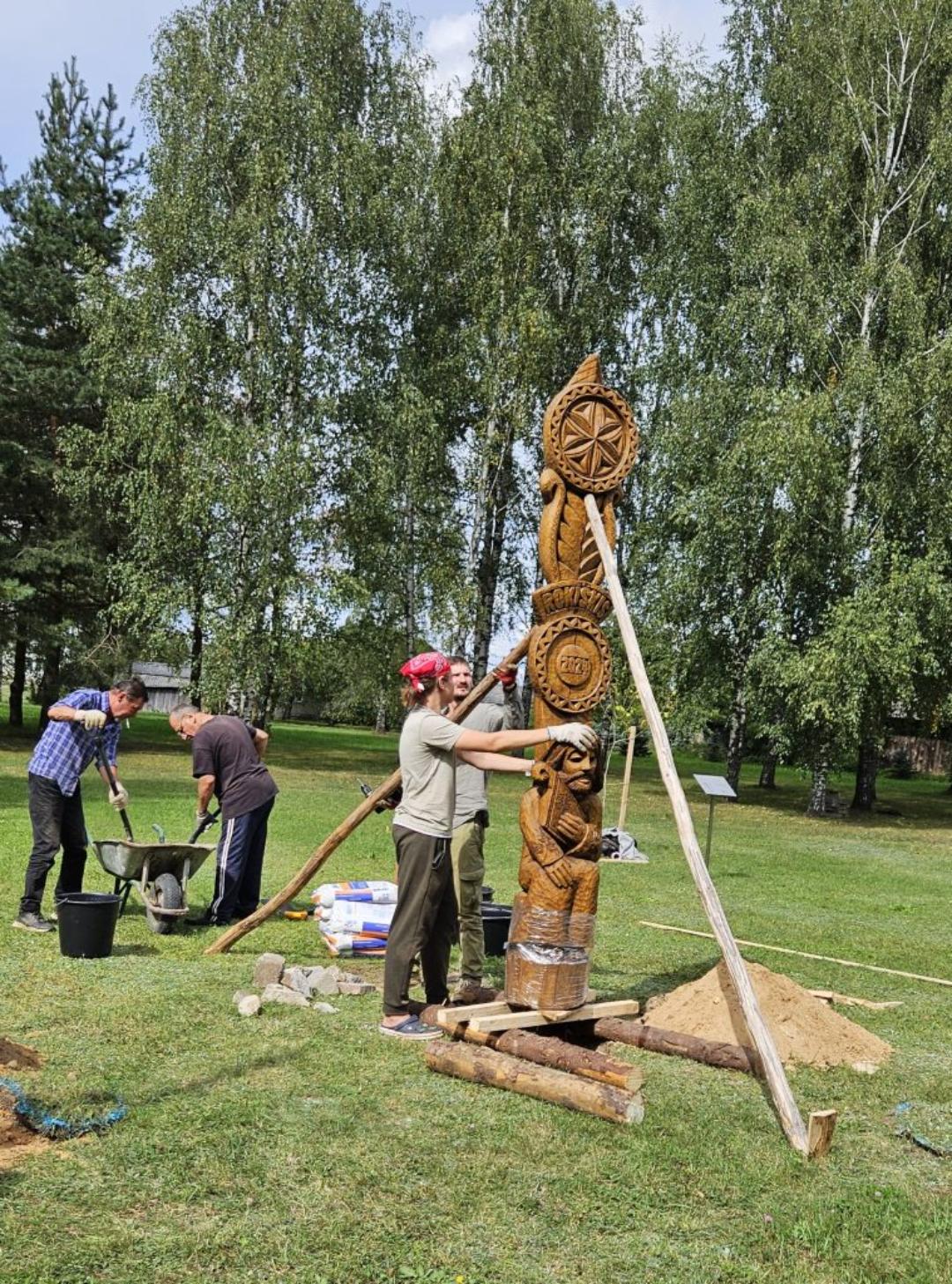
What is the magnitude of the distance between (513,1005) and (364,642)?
18.2 m

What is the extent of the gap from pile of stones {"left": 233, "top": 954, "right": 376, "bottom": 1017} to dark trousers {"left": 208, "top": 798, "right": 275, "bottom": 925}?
63.7 inches

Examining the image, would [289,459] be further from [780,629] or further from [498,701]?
[498,701]

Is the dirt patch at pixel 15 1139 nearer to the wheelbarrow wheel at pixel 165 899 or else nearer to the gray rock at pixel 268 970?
the gray rock at pixel 268 970

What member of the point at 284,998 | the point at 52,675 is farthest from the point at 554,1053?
the point at 52,675

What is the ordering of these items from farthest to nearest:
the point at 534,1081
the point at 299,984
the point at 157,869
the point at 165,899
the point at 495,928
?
the point at 157,869 < the point at 165,899 < the point at 495,928 < the point at 299,984 < the point at 534,1081

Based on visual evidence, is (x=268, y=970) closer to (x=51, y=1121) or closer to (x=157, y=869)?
(x=157, y=869)

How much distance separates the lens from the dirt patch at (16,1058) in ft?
16.1

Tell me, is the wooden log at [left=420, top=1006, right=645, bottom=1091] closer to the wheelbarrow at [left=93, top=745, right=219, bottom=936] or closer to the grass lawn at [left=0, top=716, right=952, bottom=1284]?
the grass lawn at [left=0, top=716, right=952, bottom=1284]

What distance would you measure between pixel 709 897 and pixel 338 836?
105 inches

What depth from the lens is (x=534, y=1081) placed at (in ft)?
16.1

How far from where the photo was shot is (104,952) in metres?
6.93

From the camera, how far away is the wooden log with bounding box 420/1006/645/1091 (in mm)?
4883

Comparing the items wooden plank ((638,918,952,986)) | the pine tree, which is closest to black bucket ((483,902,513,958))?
wooden plank ((638,918,952,986))

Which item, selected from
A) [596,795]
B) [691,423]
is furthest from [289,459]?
[596,795]
